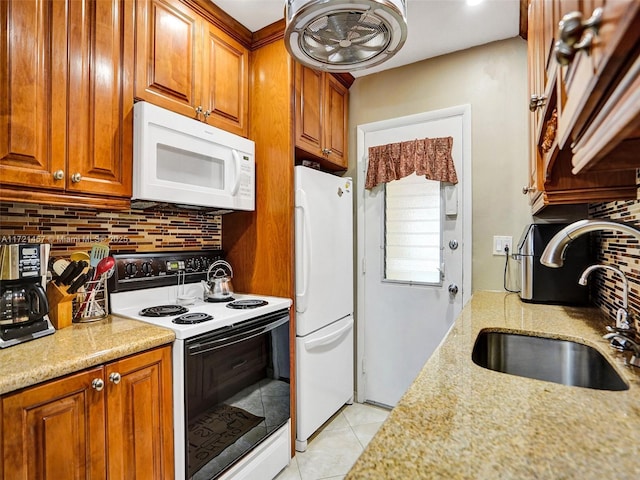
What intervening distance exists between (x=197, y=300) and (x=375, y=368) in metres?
1.46

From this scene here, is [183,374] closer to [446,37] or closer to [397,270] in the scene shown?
[397,270]

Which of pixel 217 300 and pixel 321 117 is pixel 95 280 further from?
pixel 321 117

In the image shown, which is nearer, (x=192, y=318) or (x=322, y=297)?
(x=192, y=318)

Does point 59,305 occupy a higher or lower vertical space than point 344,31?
lower

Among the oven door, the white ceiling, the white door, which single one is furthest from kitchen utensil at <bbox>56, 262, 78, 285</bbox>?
the white door

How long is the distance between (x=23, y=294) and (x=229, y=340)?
0.80m

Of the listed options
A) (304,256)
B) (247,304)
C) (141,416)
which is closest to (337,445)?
(247,304)

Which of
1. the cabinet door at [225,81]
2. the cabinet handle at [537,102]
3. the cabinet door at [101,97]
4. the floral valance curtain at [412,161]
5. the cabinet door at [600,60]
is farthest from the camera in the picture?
the floral valance curtain at [412,161]

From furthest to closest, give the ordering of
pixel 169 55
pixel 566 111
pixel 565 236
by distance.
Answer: pixel 169 55, pixel 565 236, pixel 566 111

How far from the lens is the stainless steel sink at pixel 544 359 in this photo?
3.67 ft

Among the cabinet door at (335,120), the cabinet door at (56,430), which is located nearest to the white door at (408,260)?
the cabinet door at (335,120)

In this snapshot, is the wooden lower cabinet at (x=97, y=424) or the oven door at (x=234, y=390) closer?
the wooden lower cabinet at (x=97, y=424)

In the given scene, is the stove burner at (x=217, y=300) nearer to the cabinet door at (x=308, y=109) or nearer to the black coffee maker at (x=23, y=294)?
the black coffee maker at (x=23, y=294)

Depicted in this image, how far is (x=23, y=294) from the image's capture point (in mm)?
1260
